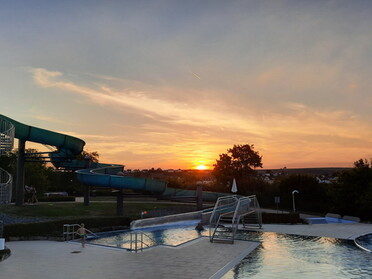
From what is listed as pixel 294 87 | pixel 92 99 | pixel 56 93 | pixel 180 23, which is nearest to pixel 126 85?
pixel 92 99

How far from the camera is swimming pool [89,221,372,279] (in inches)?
572

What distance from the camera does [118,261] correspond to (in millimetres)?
16031

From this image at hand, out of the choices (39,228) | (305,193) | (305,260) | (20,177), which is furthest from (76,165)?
(305,260)

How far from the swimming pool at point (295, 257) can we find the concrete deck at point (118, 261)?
1.01 meters

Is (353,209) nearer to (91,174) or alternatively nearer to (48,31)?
(91,174)

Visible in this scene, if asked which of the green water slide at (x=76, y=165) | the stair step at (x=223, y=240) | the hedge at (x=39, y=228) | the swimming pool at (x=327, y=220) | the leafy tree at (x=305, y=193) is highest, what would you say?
the green water slide at (x=76, y=165)

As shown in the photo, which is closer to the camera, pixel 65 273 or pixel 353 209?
pixel 65 273

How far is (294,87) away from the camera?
28.8m

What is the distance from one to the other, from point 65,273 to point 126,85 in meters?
18.8

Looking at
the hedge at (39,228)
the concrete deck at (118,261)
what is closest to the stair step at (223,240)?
the concrete deck at (118,261)

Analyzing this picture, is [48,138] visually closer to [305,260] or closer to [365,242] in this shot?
[305,260]

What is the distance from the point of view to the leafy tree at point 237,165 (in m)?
67.6

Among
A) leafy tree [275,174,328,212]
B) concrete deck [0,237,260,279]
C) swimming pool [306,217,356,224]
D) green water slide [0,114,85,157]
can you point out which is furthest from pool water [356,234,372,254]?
green water slide [0,114,85,157]

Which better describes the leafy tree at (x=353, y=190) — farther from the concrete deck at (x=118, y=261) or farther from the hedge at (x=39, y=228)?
the hedge at (x=39, y=228)
